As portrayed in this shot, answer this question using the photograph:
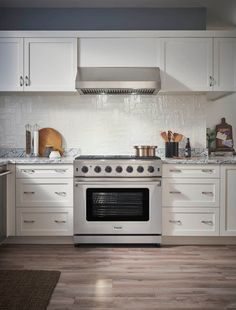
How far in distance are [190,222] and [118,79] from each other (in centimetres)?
165

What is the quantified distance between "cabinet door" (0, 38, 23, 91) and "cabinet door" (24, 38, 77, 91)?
6 centimetres

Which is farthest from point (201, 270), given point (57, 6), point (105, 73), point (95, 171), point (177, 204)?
point (57, 6)

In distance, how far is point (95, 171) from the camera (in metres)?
4.06

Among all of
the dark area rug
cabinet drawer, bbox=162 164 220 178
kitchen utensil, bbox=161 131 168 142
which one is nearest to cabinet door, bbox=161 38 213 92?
kitchen utensil, bbox=161 131 168 142

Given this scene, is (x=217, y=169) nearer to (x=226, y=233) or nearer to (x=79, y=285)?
(x=226, y=233)

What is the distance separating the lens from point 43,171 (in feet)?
13.5

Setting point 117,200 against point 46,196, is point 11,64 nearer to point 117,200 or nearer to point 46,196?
point 46,196

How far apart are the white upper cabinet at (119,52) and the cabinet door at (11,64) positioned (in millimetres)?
652

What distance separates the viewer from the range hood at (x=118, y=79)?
4191 mm

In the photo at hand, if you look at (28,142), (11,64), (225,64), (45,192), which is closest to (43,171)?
(45,192)

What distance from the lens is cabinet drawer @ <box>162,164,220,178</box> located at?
13.4 feet

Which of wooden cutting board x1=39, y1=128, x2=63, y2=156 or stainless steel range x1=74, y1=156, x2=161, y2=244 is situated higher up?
wooden cutting board x1=39, y1=128, x2=63, y2=156

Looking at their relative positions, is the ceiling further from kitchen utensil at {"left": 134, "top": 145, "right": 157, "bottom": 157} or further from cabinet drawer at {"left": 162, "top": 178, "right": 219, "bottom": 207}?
cabinet drawer at {"left": 162, "top": 178, "right": 219, "bottom": 207}

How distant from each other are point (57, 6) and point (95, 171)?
1978 mm
